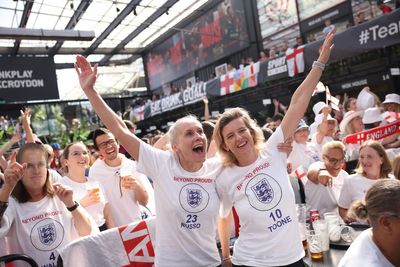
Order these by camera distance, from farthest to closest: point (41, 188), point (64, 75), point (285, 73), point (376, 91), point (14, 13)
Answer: point (64, 75) → point (14, 13) → point (376, 91) → point (285, 73) → point (41, 188)

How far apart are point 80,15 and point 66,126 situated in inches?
261

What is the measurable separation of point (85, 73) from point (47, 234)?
1119 millimetres

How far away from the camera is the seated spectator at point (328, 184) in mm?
3297

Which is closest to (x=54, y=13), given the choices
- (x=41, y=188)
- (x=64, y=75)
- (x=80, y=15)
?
(x=80, y=15)

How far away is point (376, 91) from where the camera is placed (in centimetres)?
939

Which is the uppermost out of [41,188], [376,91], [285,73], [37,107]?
[37,107]

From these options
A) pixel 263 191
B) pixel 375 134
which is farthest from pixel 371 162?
A: pixel 263 191

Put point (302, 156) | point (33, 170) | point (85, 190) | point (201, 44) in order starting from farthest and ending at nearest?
1. point (201, 44)
2. point (302, 156)
3. point (85, 190)
4. point (33, 170)

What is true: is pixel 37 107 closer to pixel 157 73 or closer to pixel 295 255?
pixel 157 73

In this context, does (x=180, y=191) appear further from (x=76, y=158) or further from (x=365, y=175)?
(x=365, y=175)

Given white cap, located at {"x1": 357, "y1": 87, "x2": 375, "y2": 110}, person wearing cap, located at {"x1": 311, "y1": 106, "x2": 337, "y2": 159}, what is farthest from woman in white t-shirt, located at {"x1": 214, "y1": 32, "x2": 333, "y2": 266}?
white cap, located at {"x1": 357, "y1": 87, "x2": 375, "y2": 110}

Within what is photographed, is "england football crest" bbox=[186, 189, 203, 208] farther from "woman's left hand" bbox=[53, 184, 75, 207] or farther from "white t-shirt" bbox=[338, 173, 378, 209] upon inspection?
"white t-shirt" bbox=[338, 173, 378, 209]

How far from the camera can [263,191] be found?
193 cm

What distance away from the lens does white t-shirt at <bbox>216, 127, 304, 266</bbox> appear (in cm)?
187
